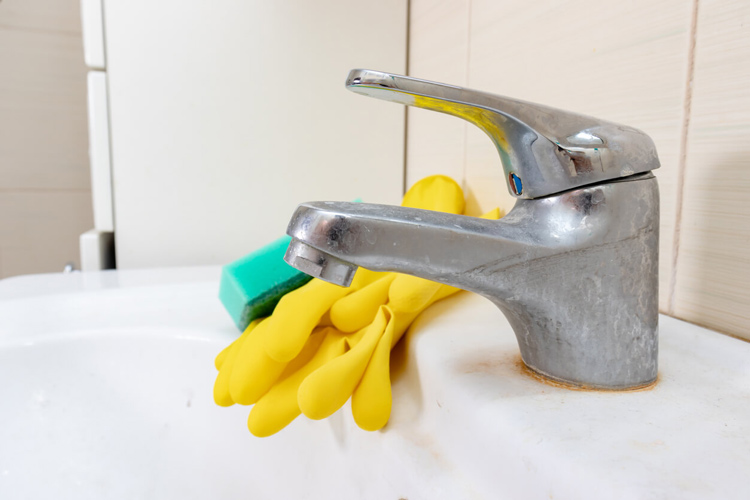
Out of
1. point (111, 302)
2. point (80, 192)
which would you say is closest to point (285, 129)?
point (111, 302)

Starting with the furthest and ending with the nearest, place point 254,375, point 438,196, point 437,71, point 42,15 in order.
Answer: point 42,15 < point 437,71 < point 438,196 < point 254,375

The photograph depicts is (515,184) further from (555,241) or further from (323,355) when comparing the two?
(323,355)

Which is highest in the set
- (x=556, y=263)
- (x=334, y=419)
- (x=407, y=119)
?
(x=407, y=119)

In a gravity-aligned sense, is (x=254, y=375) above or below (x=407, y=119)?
below

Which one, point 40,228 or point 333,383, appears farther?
point 40,228

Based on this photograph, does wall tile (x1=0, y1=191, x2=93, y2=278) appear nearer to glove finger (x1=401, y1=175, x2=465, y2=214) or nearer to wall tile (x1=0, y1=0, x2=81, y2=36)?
wall tile (x1=0, y1=0, x2=81, y2=36)

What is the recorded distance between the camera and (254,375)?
297mm

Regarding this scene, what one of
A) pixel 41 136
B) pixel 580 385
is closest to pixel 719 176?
pixel 580 385

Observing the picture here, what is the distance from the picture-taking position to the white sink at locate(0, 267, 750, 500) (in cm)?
19

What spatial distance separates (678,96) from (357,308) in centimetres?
23

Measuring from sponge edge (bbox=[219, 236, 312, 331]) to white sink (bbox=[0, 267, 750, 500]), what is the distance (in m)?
0.04

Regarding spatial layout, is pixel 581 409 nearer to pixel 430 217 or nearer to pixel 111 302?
pixel 430 217

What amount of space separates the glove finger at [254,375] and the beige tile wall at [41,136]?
0.88 m

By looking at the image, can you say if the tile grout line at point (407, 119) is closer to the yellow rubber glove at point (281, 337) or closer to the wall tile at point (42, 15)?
the yellow rubber glove at point (281, 337)
